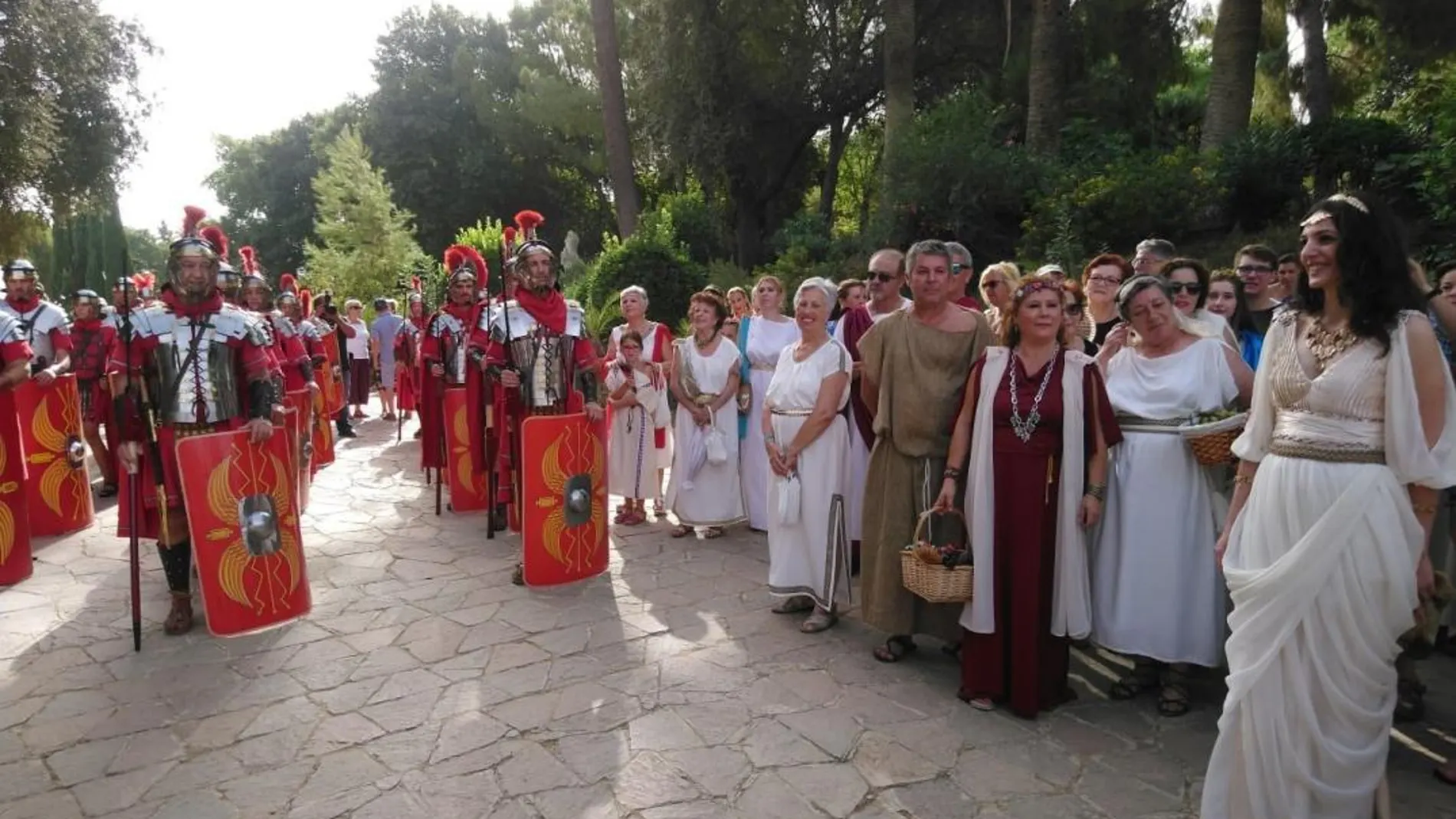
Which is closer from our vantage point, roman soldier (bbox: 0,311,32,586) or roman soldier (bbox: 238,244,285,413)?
roman soldier (bbox: 0,311,32,586)

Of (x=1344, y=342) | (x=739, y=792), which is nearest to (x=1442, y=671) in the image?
(x=1344, y=342)

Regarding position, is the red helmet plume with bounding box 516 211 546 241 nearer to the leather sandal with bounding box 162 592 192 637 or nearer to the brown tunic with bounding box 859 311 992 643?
the brown tunic with bounding box 859 311 992 643

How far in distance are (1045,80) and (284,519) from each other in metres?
12.2

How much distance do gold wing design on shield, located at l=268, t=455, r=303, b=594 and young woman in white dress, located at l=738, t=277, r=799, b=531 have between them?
3.05 metres

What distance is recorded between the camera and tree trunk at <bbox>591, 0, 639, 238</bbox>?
17.7 metres

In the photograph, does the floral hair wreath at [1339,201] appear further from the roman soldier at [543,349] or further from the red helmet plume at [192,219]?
the red helmet plume at [192,219]

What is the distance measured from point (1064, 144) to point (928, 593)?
11.5 meters

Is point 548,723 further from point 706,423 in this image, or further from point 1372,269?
point 1372,269

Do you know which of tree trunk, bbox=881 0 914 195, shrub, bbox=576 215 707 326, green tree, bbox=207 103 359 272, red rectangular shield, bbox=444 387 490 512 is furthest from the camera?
green tree, bbox=207 103 359 272

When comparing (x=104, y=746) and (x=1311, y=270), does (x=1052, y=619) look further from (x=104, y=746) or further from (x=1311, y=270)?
(x=104, y=746)

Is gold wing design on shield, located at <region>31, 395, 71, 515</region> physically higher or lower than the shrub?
lower

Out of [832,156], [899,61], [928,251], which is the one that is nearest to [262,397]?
[928,251]

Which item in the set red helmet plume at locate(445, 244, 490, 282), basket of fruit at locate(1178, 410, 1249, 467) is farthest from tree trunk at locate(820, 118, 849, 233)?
basket of fruit at locate(1178, 410, 1249, 467)

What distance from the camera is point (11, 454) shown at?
5387 mm
